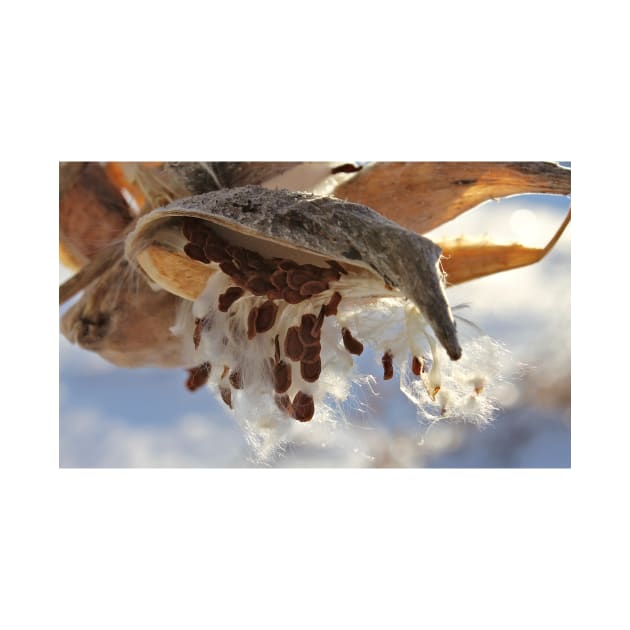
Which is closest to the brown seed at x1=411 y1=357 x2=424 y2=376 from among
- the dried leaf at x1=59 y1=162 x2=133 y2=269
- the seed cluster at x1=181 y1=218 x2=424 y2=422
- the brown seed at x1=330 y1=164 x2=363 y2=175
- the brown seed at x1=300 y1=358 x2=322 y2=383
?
the seed cluster at x1=181 y1=218 x2=424 y2=422

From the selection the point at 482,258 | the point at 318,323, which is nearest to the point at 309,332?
the point at 318,323

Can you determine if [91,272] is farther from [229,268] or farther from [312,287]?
[312,287]

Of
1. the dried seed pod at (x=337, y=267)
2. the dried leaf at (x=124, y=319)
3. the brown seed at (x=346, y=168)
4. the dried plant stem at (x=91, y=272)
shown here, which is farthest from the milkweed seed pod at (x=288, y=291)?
the brown seed at (x=346, y=168)

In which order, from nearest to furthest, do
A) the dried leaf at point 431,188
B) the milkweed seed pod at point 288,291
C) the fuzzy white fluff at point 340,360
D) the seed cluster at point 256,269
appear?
the milkweed seed pod at point 288,291
the seed cluster at point 256,269
the fuzzy white fluff at point 340,360
the dried leaf at point 431,188

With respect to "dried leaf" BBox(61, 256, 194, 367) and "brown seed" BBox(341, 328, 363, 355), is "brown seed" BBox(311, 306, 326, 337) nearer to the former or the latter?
"brown seed" BBox(341, 328, 363, 355)

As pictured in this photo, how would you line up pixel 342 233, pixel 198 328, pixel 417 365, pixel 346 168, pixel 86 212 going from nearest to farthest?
pixel 342 233 < pixel 417 365 < pixel 198 328 < pixel 346 168 < pixel 86 212

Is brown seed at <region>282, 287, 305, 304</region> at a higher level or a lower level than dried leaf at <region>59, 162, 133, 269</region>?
lower

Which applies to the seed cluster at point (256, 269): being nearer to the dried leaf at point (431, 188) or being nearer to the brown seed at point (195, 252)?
the brown seed at point (195, 252)

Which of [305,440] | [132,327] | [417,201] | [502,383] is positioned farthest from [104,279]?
[502,383]
